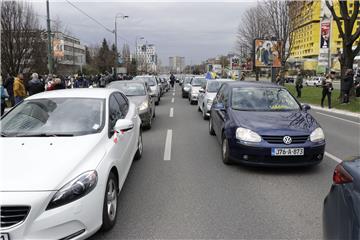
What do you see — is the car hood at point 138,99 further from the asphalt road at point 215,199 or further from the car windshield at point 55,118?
the car windshield at point 55,118

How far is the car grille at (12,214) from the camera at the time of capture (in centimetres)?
275

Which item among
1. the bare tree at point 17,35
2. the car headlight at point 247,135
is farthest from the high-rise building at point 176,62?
the car headlight at point 247,135

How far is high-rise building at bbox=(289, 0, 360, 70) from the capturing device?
3232cm

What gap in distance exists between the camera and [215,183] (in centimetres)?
523

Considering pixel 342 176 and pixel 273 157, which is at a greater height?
pixel 342 176

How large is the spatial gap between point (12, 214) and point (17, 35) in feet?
99.1

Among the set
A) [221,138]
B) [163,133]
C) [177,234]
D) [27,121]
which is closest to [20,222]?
[177,234]

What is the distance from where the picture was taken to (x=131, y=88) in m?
11.2

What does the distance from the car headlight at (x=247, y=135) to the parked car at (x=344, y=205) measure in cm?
264

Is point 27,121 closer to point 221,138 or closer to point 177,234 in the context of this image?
point 177,234

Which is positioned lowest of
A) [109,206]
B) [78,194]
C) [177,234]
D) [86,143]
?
[177,234]

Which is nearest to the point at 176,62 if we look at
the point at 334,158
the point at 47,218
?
the point at 334,158

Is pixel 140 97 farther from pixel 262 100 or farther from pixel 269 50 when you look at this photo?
pixel 269 50

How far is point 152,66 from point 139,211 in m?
112
